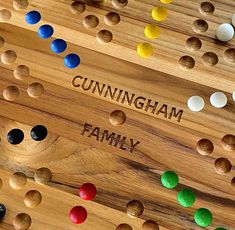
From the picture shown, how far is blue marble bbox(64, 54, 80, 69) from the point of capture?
690mm

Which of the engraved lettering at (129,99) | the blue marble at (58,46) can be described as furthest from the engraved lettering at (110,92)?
the blue marble at (58,46)

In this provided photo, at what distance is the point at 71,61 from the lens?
2.26 feet

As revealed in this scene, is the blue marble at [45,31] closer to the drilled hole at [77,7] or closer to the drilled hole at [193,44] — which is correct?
the drilled hole at [77,7]

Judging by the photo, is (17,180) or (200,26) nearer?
(17,180)

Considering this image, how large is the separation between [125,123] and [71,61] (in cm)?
14

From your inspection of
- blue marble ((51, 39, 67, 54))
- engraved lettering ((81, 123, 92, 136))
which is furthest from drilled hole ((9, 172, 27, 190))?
blue marble ((51, 39, 67, 54))

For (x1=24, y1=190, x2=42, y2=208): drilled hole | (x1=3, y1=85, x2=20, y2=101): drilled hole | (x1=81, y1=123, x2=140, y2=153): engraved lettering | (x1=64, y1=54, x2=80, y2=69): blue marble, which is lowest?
(x1=24, y1=190, x2=42, y2=208): drilled hole

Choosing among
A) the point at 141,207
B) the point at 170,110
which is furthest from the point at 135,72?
the point at 141,207

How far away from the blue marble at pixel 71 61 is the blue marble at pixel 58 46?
0.06 ft

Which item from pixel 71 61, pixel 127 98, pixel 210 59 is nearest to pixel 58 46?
pixel 71 61

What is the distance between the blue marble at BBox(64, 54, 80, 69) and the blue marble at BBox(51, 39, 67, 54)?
2cm

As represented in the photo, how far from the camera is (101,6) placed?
747 millimetres

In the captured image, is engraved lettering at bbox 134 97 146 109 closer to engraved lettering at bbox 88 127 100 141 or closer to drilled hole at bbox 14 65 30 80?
engraved lettering at bbox 88 127 100 141

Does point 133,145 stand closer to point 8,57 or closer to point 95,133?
point 95,133
